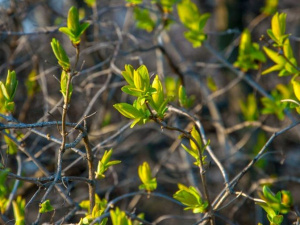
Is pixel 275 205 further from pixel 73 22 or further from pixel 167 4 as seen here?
pixel 167 4

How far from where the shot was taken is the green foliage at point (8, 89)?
1.59 meters

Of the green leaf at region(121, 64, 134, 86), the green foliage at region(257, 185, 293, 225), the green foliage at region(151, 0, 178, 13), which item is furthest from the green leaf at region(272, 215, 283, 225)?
the green foliage at region(151, 0, 178, 13)

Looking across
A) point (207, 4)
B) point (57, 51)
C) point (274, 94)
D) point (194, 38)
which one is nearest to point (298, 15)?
point (207, 4)

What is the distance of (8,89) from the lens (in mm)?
1621

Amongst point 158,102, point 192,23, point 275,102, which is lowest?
point 275,102

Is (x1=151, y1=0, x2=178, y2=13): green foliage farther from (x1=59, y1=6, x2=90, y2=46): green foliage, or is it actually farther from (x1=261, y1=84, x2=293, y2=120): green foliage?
(x1=59, y1=6, x2=90, y2=46): green foliage

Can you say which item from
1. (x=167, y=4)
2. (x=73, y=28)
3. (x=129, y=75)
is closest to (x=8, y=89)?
(x=73, y=28)

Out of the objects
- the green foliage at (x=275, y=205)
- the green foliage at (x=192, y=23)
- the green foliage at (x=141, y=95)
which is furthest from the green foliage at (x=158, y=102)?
the green foliage at (x=192, y=23)

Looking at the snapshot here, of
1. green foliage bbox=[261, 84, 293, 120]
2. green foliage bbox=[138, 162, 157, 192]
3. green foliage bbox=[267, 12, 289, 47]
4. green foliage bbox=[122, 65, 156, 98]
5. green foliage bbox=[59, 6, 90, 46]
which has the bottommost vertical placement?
green foliage bbox=[261, 84, 293, 120]

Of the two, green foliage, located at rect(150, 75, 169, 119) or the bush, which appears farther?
the bush

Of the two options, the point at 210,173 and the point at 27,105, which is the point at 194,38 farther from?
the point at 210,173

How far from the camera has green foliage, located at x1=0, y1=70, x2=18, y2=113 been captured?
5.23 feet

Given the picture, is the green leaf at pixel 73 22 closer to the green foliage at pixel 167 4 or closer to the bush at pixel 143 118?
the bush at pixel 143 118

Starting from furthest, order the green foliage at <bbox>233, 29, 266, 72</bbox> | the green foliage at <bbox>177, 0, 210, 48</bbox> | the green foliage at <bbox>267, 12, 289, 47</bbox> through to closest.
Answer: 1. the green foliage at <bbox>233, 29, 266, 72</bbox>
2. the green foliage at <bbox>177, 0, 210, 48</bbox>
3. the green foliage at <bbox>267, 12, 289, 47</bbox>
